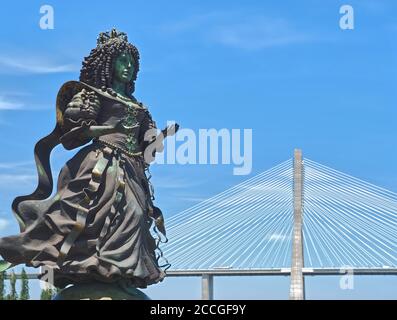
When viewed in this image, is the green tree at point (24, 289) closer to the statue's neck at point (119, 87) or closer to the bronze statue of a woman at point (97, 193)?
the bronze statue of a woman at point (97, 193)

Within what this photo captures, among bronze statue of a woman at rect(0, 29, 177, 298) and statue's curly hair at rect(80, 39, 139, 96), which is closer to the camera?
bronze statue of a woman at rect(0, 29, 177, 298)

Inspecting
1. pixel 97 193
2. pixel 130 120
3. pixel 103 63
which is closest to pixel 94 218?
pixel 97 193

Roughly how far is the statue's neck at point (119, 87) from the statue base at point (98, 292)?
3068mm

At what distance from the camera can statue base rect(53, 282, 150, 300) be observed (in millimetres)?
16016

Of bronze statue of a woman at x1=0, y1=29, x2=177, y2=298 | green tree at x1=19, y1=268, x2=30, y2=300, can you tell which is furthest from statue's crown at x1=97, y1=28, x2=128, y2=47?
green tree at x1=19, y1=268, x2=30, y2=300

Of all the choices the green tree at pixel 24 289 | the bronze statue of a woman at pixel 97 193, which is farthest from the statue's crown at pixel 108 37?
the green tree at pixel 24 289

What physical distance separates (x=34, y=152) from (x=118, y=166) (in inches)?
55.5

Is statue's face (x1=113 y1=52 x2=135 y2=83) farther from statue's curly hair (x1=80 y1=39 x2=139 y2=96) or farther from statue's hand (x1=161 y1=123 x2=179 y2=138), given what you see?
statue's hand (x1=161 y1=123 x2=179 y2=138)

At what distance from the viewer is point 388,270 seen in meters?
54.1

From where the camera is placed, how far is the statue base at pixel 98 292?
1602 centimetres

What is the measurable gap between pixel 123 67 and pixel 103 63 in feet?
1.11

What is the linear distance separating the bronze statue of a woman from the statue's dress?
0.05 ft

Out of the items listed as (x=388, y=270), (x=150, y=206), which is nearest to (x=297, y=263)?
(x=388, y=270)
